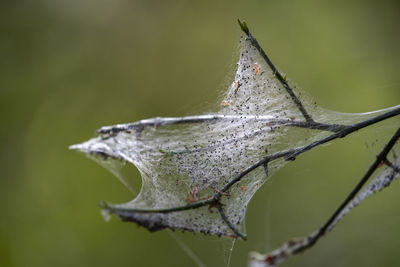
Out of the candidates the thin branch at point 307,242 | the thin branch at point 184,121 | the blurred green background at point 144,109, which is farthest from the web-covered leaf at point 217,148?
the blurred green background at point 144,109

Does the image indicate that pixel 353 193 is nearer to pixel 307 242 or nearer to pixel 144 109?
pixel 307 242

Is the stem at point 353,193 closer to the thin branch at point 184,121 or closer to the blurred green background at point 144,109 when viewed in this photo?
the thin branch at point 184,121

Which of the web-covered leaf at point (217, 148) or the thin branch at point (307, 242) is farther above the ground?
the web-covered leaf at point (217, 148)

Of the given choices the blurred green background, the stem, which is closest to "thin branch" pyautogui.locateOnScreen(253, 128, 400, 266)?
the stem

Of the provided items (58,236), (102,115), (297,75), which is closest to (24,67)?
(102,115)

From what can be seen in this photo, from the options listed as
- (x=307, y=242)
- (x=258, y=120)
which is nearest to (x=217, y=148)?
(x=258, y=120)

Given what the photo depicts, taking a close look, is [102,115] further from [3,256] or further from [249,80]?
[249,80]
